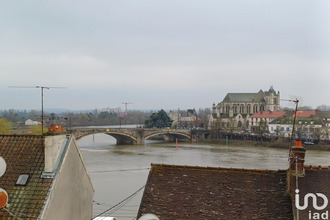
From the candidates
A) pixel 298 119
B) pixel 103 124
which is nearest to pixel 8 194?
pixel 298 119

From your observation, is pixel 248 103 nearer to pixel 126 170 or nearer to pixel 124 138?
pixel 124 138

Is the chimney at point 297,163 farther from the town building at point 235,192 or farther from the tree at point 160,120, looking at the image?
the tree at point 160,120

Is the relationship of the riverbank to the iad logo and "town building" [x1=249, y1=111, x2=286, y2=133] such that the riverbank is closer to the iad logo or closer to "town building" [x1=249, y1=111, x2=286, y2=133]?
"town building" [x1=249, y1=111, x2=286, y2=133]

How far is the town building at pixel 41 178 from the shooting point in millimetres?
8266

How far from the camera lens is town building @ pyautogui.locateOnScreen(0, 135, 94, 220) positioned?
8.27 meters

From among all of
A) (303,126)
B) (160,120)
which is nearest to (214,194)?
(303,126)

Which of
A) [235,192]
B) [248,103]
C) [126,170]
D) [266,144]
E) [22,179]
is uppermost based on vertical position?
[248,103]

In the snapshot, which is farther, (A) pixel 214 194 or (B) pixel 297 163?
(A) pixel 214 194

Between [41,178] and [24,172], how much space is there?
21.0 inches

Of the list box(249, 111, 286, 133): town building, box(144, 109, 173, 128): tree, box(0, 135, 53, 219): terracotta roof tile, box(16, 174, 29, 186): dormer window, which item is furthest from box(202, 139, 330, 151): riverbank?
box(16, 174, 29, 186): dormer window

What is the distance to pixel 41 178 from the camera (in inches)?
345

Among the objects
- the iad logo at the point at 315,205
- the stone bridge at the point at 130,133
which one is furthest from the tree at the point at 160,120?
the iad logo at the point at 315,205

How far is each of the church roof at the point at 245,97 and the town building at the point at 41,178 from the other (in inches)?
3777

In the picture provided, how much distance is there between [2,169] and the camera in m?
8.46
